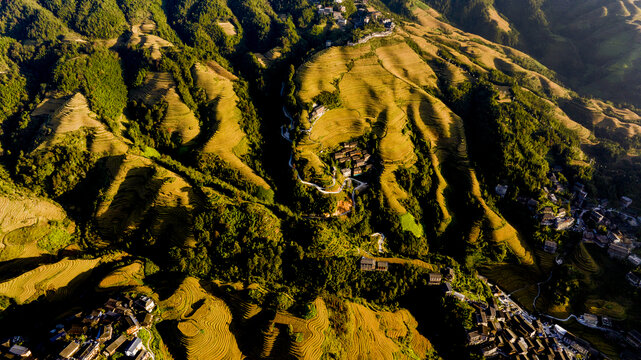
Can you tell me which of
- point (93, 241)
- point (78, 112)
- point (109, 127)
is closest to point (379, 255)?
point (93, 241)

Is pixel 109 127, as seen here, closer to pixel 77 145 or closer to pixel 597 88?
pixel 77 145

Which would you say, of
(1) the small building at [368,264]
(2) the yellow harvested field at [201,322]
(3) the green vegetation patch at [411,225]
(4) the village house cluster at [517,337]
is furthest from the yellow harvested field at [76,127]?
(4) the village house cluster at [517,337]

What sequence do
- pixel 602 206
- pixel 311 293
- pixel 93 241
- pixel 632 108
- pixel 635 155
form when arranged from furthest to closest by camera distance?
pixel 632 108
pixel 635 155
pixel 602 206
pixel 93 241
pixel 311 293

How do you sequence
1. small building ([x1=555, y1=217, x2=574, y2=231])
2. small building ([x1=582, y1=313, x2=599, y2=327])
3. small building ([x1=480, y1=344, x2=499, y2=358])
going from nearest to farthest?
small building ([x1=480, y1=344, x2=499, y2=358])
small building ([x1=582, y1=313, x2=599, y2=327])
small building ([x1=555, y1=217, x2=574, y2=231])

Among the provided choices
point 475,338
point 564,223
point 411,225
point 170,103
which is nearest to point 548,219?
point 564,223

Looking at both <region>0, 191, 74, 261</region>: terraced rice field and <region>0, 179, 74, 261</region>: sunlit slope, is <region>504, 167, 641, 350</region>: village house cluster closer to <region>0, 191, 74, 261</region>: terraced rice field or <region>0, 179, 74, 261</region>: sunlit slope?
<region>0, 179, 74, 261</region>: sunlit slope

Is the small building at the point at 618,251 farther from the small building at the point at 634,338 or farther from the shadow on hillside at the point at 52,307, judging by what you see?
the shadow on hillside at the point at 52,307

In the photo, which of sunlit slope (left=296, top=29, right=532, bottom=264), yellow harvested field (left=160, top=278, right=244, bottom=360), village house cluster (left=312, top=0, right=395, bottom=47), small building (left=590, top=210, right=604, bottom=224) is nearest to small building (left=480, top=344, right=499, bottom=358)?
sunlit slope (left=296, top=29, right=532, bottom=264)

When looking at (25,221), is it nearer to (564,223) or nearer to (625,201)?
(564,223)
